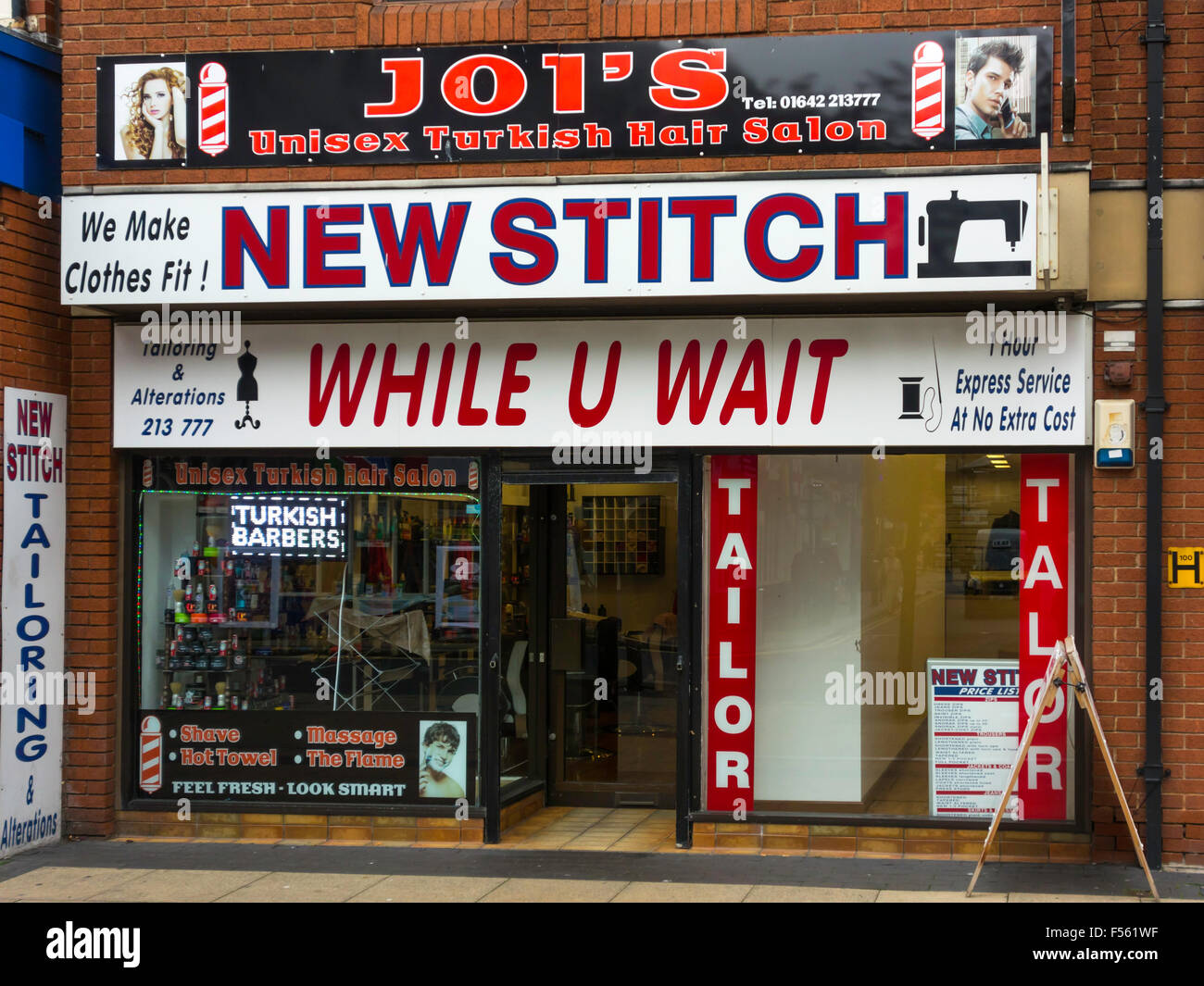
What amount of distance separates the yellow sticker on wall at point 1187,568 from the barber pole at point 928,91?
9.89 feet

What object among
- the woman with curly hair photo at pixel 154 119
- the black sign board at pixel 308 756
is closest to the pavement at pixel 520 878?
the black sign board at pixel 308 756

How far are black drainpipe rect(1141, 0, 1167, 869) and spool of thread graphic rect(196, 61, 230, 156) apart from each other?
5.97m

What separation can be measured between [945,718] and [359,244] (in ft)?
16.1

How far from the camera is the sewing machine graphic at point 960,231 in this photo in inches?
314

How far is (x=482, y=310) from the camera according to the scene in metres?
8.80

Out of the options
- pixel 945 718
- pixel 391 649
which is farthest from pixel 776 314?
pixel 391 649

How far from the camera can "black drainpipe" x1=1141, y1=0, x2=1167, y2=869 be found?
8.02 metres

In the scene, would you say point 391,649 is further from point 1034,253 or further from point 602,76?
point 1034,253

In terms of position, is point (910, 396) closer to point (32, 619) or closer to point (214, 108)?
point (214, 108)

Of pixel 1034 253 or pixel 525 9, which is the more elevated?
pixel 525 9

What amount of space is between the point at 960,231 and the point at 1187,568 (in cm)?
250

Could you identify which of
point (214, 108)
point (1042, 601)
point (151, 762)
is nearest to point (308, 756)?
point (151, 762)

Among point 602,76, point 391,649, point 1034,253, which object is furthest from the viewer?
point 391,649

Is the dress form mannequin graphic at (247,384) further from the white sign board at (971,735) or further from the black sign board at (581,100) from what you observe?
the white sign board at (971,735)
